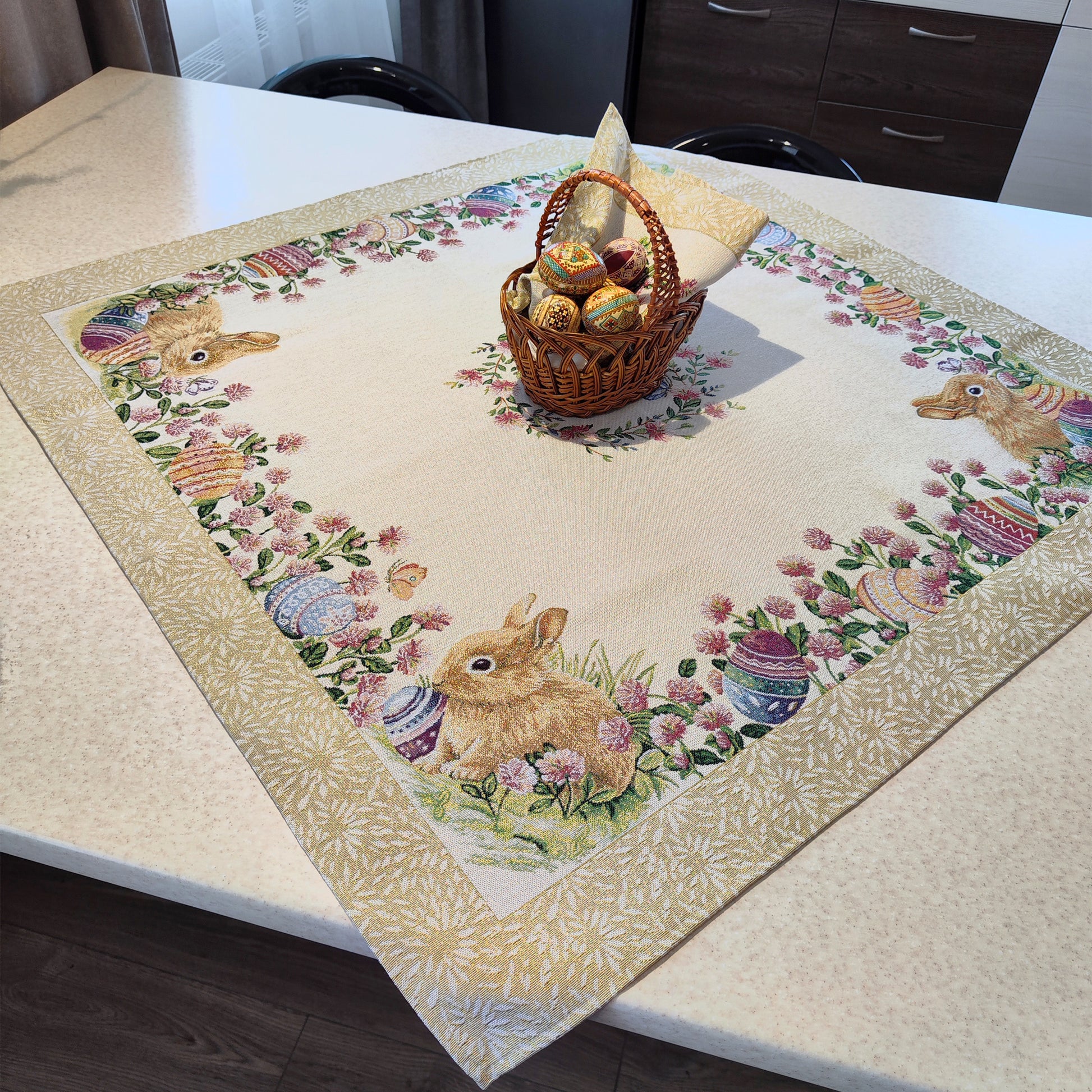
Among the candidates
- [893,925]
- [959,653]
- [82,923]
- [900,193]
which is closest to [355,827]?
[893,925]

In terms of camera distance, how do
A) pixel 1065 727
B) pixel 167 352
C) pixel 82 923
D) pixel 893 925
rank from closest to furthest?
pixel 893 925 → pixel 1065 727 → pixel 167 352 → pixel 82 923

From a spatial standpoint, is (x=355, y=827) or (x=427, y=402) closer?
(x=355, y=827)

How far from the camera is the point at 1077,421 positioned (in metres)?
0.99

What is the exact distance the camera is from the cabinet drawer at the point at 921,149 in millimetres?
2600

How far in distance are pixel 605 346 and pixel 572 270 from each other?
8 cm

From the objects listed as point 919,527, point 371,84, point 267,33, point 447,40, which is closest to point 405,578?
point 919,527

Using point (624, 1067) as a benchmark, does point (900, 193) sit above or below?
above

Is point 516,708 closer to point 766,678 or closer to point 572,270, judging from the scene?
point 766,678

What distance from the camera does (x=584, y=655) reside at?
2.45 feet

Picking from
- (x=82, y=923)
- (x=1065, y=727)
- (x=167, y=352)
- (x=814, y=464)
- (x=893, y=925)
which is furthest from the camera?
(x=82, y=923)

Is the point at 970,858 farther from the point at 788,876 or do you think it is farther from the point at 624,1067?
the point at 624,1067

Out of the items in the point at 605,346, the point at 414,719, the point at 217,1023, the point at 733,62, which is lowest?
the point at 217,1023

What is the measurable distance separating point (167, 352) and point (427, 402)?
31cm

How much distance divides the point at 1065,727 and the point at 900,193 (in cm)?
98
